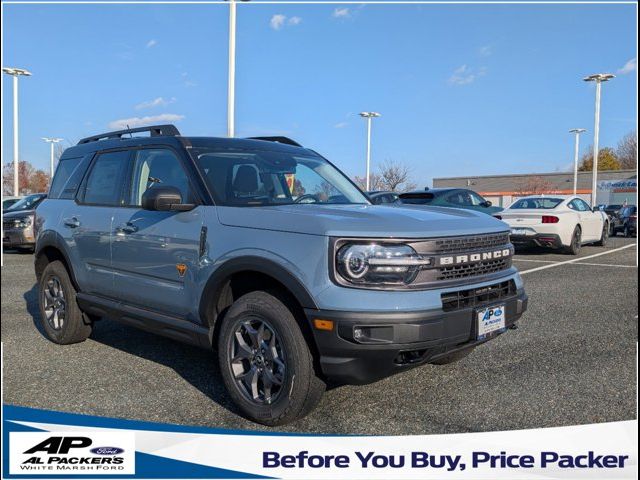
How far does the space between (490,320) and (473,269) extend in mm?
339

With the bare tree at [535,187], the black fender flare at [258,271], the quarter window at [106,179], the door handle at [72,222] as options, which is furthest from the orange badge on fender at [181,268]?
the bare tree at [535,187]

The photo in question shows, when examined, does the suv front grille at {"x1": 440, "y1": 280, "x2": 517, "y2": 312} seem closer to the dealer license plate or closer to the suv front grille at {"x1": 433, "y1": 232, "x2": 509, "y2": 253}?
the dealer license plate

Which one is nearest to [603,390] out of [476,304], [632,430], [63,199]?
[632,430]

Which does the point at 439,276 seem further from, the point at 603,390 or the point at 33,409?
the point at 33,409

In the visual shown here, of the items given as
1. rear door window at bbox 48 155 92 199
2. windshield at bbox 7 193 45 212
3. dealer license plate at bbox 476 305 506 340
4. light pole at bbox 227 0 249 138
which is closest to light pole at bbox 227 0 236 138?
light pole at bbox 227 0 249 138

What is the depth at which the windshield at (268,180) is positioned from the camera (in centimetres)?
397

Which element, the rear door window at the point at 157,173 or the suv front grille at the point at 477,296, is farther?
the rear door window at the point at 157,173

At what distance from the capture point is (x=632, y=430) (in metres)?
3.42

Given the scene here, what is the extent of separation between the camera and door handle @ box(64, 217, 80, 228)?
5.02 metres

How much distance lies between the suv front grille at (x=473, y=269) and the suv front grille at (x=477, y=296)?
0.10m

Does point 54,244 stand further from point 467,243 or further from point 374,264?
point 467,243

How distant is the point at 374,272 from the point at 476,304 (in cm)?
77

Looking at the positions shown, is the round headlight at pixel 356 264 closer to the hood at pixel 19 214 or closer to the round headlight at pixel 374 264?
the round headlight at pixel 374 264

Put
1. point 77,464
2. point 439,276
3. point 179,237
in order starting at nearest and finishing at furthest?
point 77,464 < point 439,276 < point 179,237
